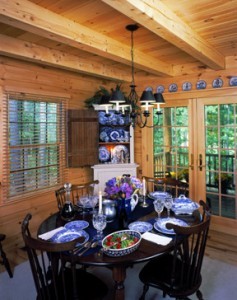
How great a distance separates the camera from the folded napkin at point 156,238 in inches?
73.3

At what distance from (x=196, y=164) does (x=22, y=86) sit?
2914 mm

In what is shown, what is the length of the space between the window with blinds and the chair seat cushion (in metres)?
2.18

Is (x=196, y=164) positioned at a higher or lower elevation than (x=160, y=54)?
lower

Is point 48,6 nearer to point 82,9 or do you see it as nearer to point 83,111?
point 82,9

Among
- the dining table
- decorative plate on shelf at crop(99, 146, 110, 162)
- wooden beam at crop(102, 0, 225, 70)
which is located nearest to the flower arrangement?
the dining table

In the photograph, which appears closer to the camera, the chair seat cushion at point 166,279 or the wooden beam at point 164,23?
the wooden beam at point 164,23

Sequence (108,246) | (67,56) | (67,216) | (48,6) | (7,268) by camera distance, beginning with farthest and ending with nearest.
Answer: (67,56), (7,268), (67,216), (48,6), (108,246)

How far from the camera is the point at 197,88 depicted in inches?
155

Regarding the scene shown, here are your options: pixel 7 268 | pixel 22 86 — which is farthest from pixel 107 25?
pixel 7 268

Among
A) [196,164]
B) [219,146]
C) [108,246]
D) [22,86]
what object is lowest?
[108,246]

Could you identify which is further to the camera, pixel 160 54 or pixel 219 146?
pixel 219 146

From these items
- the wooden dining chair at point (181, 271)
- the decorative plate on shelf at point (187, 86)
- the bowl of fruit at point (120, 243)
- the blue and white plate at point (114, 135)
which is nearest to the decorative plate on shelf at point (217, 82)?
the decorative plate on shelf at point (187, 86)

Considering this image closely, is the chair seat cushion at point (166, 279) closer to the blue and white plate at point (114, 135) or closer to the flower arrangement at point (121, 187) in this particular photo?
the flower arrangement at point (121, 187)

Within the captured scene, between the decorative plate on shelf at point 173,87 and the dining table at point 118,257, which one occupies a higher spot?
the decorative plate on shelf at point 173,87
